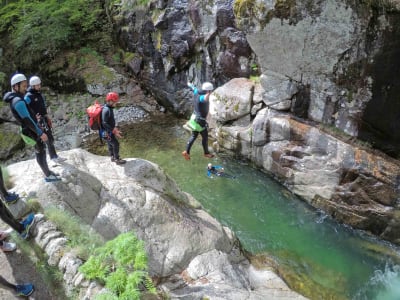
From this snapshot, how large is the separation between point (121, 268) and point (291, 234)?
6897 mm

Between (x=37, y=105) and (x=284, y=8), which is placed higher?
(x=284, y=8)

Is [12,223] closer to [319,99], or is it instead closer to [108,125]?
[108,125]

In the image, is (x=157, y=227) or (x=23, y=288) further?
(x=157, y=227)

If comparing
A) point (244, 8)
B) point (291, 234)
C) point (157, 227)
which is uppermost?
point (244, 8)

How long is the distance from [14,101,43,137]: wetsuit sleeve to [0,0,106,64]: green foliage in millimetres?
14859

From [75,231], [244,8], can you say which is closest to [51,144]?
[75,231]

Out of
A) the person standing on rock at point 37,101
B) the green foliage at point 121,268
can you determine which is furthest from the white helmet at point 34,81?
the green foliage at point 121,268

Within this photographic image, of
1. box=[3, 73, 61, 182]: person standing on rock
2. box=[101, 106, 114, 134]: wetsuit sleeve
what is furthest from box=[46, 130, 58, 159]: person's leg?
box=[101, 106, 114, 134]: wetsuit sleeve

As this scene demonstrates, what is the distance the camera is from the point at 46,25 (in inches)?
787

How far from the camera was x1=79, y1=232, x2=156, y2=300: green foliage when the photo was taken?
5391mm

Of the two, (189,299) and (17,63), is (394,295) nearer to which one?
(189,299)

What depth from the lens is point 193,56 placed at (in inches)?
661

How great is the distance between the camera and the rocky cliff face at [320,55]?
10.1 metres

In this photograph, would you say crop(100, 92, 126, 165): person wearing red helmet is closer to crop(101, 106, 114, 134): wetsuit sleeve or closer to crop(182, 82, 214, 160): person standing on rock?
crop(101, 106, 114, 134): wetsuit sleeve
